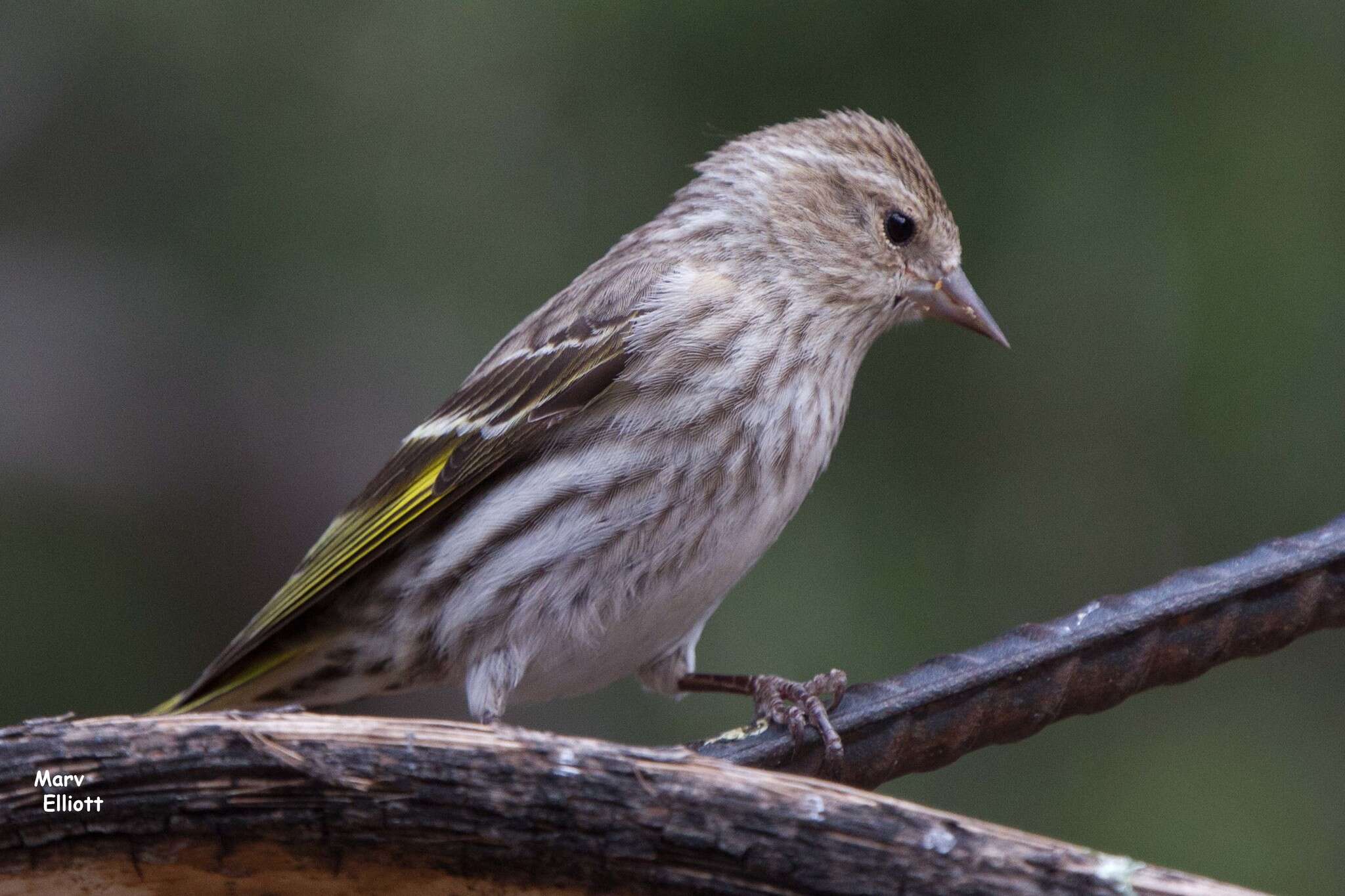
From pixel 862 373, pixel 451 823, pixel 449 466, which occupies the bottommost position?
pixel 451 823

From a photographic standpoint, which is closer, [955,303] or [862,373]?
[955,303]

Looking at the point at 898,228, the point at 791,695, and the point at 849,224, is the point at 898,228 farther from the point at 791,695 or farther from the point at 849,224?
the point at 791,695

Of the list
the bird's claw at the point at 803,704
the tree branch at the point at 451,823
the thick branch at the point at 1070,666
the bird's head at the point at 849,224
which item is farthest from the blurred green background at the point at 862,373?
the tree branch at the point at 451,823

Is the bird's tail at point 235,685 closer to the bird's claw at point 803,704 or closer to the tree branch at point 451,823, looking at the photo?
the bird's claw at point 803,704

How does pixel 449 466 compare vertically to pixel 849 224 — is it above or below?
below

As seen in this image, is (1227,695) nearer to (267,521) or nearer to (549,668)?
(549,668)

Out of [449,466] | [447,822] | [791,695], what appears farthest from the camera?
[449,466]

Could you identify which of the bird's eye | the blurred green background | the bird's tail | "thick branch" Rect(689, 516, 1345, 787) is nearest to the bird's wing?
the bird's tail

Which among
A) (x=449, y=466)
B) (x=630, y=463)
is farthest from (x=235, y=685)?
(x=630, y=463)

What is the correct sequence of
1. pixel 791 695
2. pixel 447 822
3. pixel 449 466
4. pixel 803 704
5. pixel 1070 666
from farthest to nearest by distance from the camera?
pixel 449 466 < pixel 791 695 < pixel 803 704 < pixel 1070 666 < pixel 447 822
